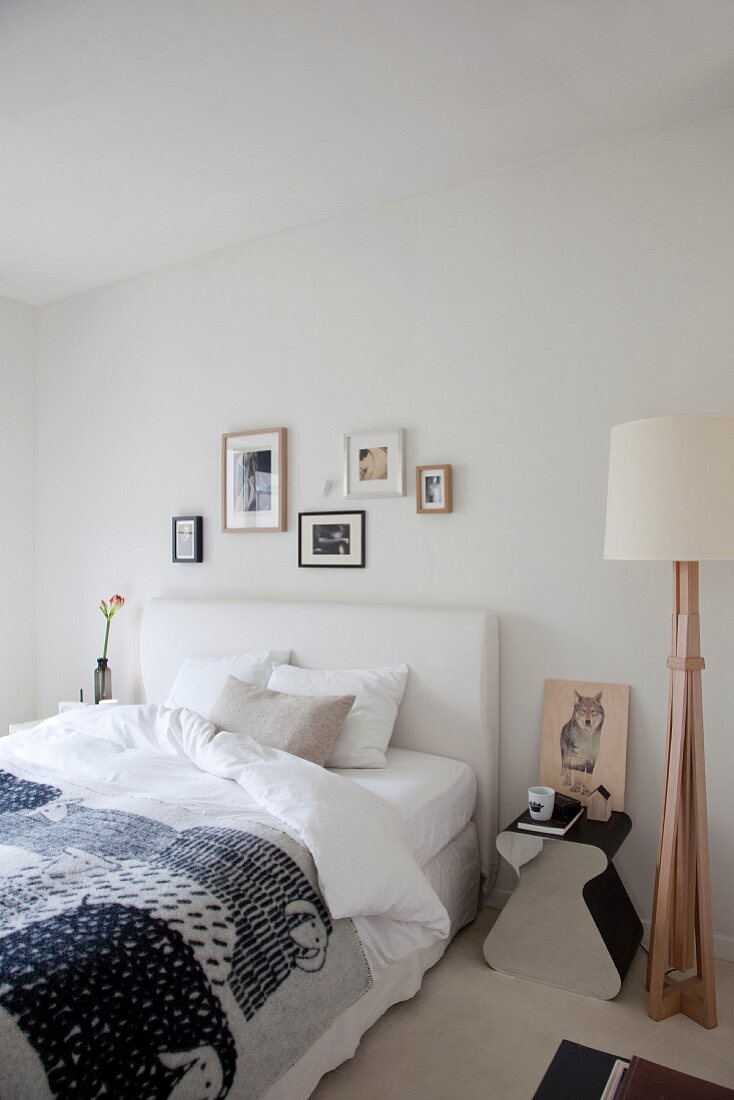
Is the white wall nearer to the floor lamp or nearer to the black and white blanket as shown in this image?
the black and white blanket

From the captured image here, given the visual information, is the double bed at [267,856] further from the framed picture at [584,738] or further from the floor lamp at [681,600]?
the floor lamp at [681,600]

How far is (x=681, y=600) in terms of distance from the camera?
229cm

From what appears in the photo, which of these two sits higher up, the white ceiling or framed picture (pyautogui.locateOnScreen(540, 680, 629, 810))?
the white ceiling

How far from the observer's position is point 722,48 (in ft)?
7.37

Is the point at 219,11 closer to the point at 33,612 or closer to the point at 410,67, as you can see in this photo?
the point at 410,67

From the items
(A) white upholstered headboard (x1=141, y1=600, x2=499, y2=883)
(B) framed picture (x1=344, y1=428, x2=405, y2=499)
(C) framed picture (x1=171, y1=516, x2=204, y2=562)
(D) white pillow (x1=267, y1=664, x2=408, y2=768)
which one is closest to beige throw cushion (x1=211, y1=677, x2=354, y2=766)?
(D) white pillow (x1=267, y1=664, x2=408, y2=768)

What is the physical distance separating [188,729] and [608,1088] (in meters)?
1.78

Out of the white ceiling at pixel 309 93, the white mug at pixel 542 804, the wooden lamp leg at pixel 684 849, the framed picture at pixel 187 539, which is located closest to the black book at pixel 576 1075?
the wooden lamp leg at pixel 684 849

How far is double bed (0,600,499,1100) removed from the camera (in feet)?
4.88

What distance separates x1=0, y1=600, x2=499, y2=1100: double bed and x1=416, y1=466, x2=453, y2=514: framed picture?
1.34 ft

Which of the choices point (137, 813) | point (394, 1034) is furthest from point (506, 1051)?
point (137, 813)

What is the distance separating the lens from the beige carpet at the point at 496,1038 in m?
1.94

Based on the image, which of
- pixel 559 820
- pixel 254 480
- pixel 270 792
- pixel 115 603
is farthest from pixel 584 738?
pixel 115 603

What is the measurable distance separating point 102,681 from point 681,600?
2.83 m
